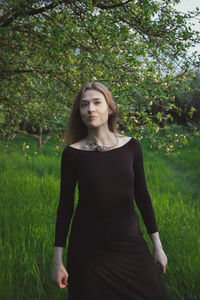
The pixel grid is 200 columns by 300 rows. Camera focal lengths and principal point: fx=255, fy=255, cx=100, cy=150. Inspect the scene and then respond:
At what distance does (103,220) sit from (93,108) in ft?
2.43

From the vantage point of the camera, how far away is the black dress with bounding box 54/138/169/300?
1.49 m

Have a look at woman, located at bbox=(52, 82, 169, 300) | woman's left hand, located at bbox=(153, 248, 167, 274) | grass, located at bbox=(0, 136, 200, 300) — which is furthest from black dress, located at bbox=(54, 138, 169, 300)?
grass, located at bbox=(0, 136, 200, 300)

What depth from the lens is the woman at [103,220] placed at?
4.90 ft

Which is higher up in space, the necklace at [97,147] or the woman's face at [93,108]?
the woman's face at [93,108]

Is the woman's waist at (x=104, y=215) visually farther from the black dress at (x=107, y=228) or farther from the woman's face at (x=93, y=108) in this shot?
the woman's face at (x=93, y=108)

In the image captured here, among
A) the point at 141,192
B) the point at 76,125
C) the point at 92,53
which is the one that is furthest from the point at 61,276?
the point at 92,53

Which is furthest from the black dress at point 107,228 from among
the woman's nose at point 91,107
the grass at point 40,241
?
the grass at point 40,241

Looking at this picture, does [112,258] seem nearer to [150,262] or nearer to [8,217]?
[150,262]

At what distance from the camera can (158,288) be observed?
1498 mm

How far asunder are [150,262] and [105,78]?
2323 millimetres

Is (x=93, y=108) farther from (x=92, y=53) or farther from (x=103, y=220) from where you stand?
(x=92, y=53)

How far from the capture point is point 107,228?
5.16 feet

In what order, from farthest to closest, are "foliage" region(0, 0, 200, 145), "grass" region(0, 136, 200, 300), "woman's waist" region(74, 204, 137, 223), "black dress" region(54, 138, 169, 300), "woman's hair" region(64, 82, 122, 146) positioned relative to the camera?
"foliage" region(0, 0, 200, 145) < "grass" region(0, 136, 200, 300) < "woman's hair" region(64, 82, 122, 146) < "woman's waist" region(74, 204, 137, 223) < "black dress" region(54, 138, 169, 300)

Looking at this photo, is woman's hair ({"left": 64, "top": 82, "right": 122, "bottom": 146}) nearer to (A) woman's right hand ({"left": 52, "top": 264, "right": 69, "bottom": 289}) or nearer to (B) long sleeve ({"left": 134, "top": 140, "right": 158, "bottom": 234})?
(B) long sleeve ({"left": 134, "top": 140, "right": 158, "bottom": 234})
